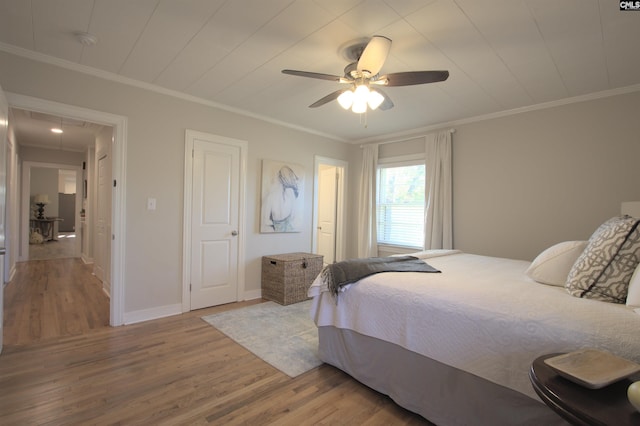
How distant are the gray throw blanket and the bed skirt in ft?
1.24

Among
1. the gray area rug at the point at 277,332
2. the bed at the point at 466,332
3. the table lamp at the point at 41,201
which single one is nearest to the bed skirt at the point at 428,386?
the bed at the point at 466,332

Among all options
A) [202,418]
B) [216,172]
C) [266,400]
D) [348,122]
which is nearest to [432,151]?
[348,122]

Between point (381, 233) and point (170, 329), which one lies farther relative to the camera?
point (381, 233)

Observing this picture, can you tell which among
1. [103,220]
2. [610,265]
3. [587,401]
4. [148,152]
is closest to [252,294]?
[148,152]

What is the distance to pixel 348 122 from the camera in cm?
437

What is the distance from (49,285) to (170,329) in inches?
114

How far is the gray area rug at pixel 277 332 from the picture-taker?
249cm

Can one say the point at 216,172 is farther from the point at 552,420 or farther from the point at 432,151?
the point at 552,420

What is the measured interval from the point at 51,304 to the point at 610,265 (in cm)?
526

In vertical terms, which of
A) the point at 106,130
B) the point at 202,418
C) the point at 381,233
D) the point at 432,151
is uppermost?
the point at 106,130

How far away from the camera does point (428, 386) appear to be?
1789 millimetres

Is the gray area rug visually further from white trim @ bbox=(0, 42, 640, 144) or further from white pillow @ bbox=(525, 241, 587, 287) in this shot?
white trim @ bbox=(0, 42, 640, 144)

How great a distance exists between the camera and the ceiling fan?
1990 mm

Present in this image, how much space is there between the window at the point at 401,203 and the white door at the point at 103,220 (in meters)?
4.01
